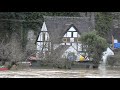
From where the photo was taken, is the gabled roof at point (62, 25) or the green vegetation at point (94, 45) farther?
the gabled roof at point (62, 25)

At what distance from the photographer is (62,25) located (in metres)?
10.0

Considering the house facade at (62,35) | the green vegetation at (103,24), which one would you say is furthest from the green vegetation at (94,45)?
the green vegetation at (103,24)

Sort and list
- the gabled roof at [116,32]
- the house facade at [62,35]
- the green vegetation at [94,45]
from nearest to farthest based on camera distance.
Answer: the green vegetation at [94,45]
the house facade at [62,35]
the gabled roof at [116,32]

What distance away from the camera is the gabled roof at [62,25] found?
9672mm

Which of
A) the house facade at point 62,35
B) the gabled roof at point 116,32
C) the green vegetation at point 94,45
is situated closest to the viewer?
the green vegetation at point 94,45

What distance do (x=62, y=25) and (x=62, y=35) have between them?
34 centimetres

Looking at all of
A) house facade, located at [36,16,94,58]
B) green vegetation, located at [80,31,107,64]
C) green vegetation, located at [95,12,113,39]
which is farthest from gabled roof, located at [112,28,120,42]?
house facade, located at [36,16,94,58]

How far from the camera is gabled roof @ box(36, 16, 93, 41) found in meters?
9.67

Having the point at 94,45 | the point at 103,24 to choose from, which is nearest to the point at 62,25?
the point at 103,24

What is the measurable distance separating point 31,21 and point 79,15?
157cm

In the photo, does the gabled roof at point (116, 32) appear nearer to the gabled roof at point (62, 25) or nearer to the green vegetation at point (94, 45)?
the green vegetation at point (94, 45)

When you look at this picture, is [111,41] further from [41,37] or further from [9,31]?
[9,31]

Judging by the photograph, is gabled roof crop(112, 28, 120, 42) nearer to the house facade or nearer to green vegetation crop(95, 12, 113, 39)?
green vegetation crop(95, 12, 113, 39)
